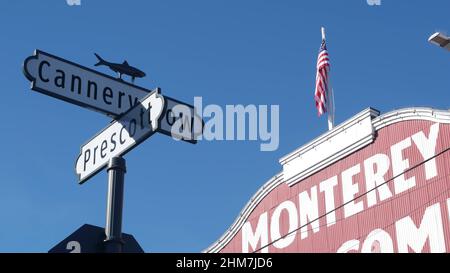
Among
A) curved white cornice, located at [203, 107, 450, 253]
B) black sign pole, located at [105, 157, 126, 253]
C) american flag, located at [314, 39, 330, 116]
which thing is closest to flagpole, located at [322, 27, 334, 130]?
american flag, located at [314, 39, 330, 116]

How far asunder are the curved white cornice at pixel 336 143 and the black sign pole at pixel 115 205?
17.2 meters

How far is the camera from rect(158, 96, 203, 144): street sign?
6480mm

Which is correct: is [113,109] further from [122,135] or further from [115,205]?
[115,205]

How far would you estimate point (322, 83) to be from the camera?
29.1 meters

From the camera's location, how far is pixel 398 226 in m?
22.9

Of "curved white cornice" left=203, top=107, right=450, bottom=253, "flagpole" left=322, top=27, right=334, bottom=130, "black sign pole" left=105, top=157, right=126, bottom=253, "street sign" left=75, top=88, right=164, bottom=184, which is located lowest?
"black sign pole" left=105, top=157, right=126, bottom=253

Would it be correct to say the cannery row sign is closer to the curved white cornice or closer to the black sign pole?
the black sign pole

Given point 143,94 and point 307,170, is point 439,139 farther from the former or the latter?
point 143,94

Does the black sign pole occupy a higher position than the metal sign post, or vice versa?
the metal sign post

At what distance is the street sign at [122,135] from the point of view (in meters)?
6.49

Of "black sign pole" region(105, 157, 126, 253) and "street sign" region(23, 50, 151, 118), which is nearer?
"black sign pole" region(105, 157, 126, 253)

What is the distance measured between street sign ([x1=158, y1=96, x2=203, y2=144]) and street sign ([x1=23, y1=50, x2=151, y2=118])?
479 millimetres

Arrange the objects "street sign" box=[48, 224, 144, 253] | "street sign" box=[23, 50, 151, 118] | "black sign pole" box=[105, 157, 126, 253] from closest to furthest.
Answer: "street sign" box=[48, 224, 144, 253]
"black sign pole" box=[105, 157, 126, 253]
"street sign" box=[23, 50, 151, 118]
